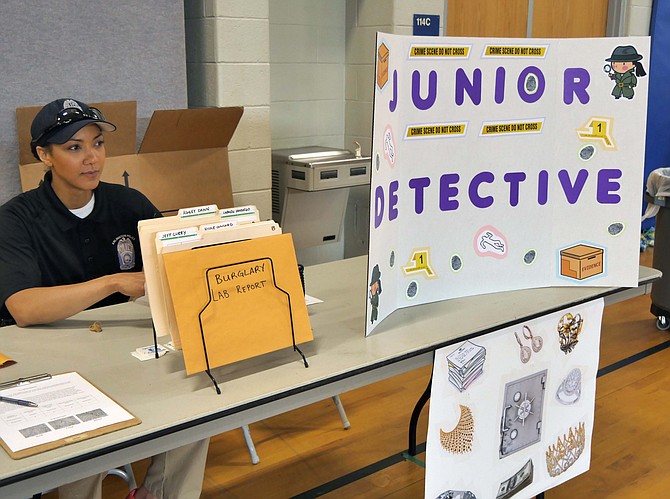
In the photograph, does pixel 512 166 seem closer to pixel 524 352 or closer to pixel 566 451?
pixel 524 352

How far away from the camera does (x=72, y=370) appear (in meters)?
1.51

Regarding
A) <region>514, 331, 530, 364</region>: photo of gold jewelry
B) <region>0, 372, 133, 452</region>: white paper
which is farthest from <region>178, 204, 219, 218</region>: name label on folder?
<region>514, 331, 530, 364</region>: photo of gold jewelry

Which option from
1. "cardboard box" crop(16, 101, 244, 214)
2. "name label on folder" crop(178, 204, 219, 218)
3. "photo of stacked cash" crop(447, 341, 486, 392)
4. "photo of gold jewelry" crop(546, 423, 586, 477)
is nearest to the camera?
"name label on folder" crop(178, 204, 219, 218)

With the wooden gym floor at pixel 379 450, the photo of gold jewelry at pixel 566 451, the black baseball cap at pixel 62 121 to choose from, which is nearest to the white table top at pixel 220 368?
the photo of gold jewelry at pixel 566 451

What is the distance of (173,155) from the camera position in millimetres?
3109

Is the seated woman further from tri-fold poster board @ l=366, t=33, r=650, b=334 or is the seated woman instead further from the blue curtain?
the blue curtain

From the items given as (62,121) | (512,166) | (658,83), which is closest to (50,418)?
(62,121)

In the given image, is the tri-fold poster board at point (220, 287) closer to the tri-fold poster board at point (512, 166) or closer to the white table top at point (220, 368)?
the white table top at point (220, 368)

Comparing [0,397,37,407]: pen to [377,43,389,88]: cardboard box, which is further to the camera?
[377,43,389,88]: cardboard box

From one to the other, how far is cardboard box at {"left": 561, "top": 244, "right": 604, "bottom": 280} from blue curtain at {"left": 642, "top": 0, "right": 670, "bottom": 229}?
156 inches

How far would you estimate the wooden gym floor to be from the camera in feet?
7.91

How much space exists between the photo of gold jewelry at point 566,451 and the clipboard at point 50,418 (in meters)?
1.34

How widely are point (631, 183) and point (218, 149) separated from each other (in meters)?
1.79

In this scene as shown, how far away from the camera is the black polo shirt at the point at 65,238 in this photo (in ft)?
6.53
